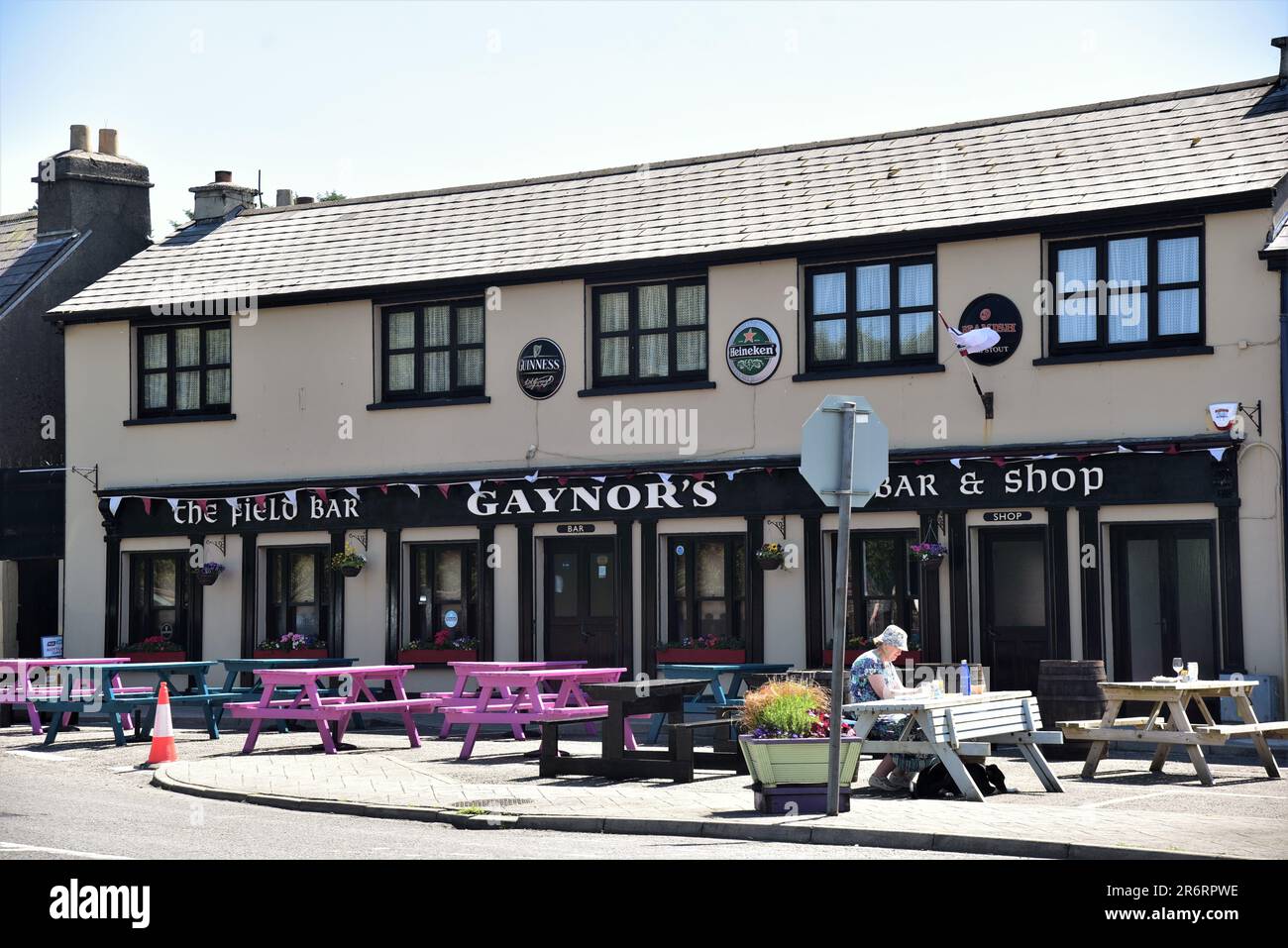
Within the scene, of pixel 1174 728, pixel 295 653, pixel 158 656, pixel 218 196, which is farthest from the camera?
pixel 218 196

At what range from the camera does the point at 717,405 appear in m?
23.4

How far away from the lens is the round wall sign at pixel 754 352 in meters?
23.0

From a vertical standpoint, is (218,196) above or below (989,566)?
above

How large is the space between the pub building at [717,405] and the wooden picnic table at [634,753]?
620 centimetres

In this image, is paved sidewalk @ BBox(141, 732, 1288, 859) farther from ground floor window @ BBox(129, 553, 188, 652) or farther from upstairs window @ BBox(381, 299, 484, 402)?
ground floor window @ BBox(129, 553, 188, 652)

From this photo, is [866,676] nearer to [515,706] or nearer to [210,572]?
[515,706]

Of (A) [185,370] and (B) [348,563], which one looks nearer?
(B) [348,563]

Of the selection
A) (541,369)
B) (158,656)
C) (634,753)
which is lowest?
(634,753)

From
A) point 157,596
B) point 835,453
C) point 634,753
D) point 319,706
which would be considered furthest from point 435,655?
point 835,453

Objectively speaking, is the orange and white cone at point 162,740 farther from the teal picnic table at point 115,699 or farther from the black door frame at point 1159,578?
the black door frame at point 1159,578

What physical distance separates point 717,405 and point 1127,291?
5.47m
